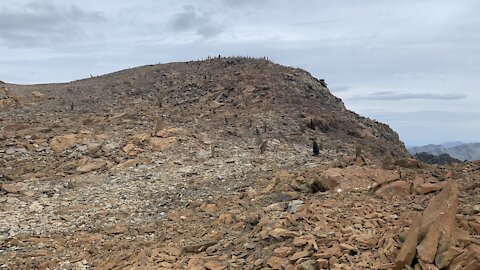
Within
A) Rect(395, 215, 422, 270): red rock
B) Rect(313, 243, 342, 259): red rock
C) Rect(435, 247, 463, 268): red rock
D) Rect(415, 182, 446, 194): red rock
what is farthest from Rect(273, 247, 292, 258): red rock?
Rect(415, 182, 446, 194): red rock

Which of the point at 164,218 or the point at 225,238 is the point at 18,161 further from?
the point at 225,238

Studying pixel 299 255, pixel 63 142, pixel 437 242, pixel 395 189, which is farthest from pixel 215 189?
pixel 437 242

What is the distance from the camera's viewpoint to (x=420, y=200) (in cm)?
775

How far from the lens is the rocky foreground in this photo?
6301 millimetres

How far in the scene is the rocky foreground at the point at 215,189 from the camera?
6.30 m

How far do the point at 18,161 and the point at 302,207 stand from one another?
10724 millimetres

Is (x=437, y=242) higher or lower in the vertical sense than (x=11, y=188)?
higher

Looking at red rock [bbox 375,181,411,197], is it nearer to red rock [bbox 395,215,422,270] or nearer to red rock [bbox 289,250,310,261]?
red rock [bbox 395,215,422,270]

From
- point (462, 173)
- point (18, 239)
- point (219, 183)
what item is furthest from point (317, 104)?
point (18, 239)

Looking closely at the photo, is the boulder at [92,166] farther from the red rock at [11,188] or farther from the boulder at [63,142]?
the red rock at [11,188]

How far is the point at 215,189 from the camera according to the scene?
12.2 metres

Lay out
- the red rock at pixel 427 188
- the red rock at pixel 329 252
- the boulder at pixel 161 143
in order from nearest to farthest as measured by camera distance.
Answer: the red rock at pixel 329 252 → the red rock at pixel 427 188 → the boulder at pixel 161 143

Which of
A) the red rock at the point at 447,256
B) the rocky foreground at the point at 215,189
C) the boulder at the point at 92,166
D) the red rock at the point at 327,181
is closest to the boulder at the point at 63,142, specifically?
the rocky foreground at the point at 215,189

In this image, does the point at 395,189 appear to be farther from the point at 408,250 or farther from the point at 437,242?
the point at 408,250
